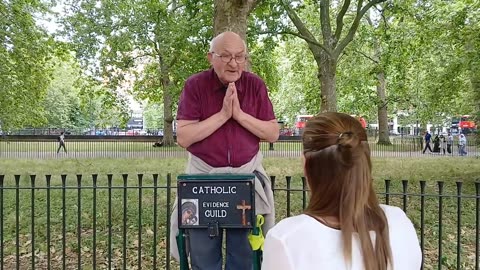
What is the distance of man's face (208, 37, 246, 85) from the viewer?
99.7 inches

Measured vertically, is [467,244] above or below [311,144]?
below

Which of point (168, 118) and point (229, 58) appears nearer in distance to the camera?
point (229, 58)

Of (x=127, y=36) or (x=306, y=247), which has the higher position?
(x=127, y=36)

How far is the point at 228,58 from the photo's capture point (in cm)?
254

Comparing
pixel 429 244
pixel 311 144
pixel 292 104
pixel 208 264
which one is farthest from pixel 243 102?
pixel 292 104

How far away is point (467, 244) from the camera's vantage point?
6.42 metres

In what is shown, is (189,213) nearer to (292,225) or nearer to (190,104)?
(190,104)

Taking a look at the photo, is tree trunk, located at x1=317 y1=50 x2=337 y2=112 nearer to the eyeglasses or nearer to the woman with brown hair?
the eyeglasses

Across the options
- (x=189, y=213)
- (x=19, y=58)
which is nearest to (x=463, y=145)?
(x=19, y=58)

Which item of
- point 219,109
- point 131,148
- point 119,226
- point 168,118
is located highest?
point 168,118

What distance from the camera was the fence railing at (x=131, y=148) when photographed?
22984 millimetres

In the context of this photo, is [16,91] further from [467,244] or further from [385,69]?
[467,244]

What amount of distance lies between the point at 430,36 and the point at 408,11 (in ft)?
3.61

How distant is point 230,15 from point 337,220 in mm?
3931
